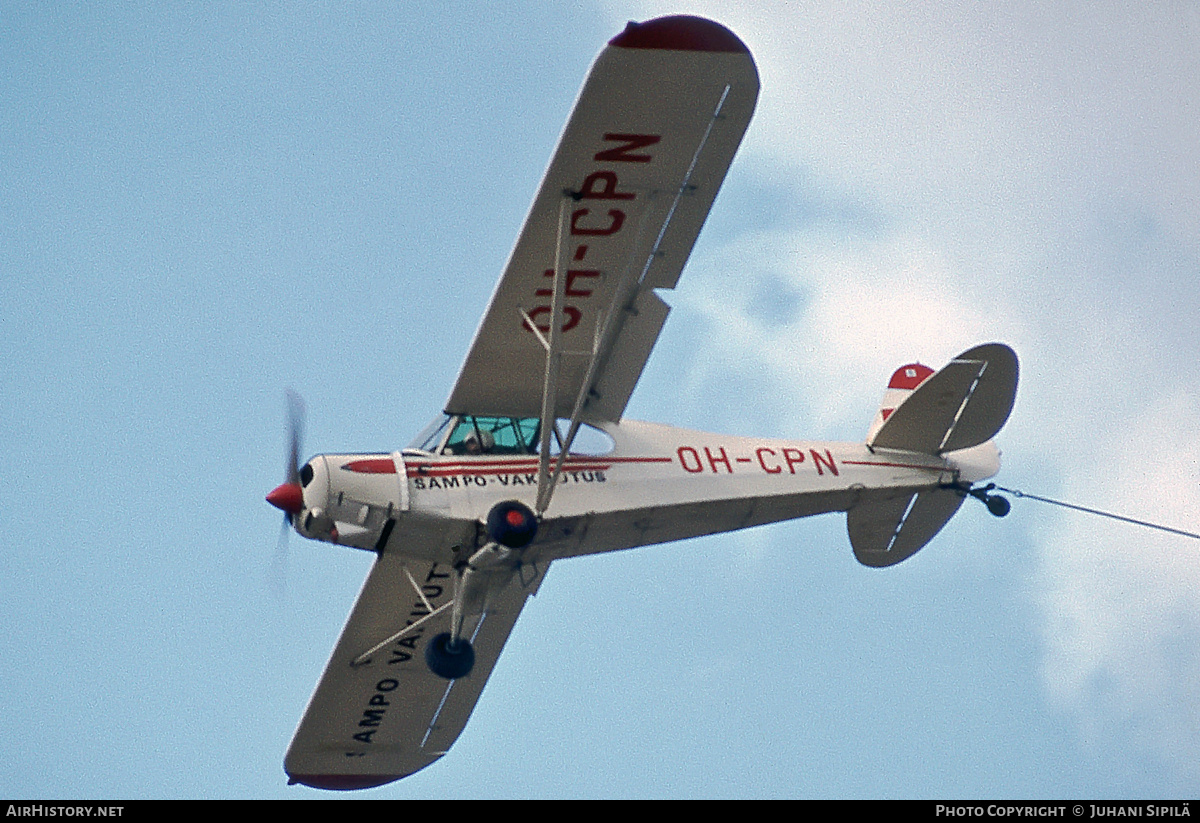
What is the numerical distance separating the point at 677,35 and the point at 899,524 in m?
6.20

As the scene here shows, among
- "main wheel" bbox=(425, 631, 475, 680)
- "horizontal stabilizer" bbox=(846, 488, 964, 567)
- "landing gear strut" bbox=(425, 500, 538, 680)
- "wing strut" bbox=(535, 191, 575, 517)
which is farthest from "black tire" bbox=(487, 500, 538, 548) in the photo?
"horizontal stabilizer" bbox=(846, 488, 964, 567)

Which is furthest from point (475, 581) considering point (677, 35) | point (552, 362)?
point (677, 35)

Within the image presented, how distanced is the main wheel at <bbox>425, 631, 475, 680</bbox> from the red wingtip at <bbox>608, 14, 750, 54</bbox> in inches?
217

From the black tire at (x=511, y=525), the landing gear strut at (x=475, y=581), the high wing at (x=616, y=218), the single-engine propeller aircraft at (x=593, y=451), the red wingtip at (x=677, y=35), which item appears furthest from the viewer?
the landing gear strut at (x=475, y=581)

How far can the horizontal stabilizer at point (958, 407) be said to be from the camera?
15.5 metres

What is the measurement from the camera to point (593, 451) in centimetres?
1467

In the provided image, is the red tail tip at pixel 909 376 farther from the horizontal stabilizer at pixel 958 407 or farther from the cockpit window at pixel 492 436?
the cockpit window at pixel 492 436

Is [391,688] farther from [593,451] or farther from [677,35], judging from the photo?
[677,35]

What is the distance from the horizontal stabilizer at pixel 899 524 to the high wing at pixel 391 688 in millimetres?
3205

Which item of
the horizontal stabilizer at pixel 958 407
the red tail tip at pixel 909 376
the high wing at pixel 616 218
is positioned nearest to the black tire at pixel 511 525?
the high wing at pixel 616 218

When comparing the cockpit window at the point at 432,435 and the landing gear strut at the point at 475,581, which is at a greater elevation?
the cockpit window at the point at 432,435

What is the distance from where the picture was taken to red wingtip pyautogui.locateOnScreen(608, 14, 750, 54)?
39.5 feet

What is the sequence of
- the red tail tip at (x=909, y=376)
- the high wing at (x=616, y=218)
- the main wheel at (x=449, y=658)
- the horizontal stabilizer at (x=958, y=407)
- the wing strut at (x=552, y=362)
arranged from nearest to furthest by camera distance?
1. the high wing at (x=616, y=218)
2. the wing strut at (x=552, y=362)
3. the main wheel at (x=449, y=658)
4. the horizontal stabilizer at (x=958, y=407)
5. the red tail tip at (x=909, y=376)

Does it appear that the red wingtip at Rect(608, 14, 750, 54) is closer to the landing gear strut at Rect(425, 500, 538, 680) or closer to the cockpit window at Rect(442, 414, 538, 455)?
the cockpit window at Rect(442, 414, 538, 455)
